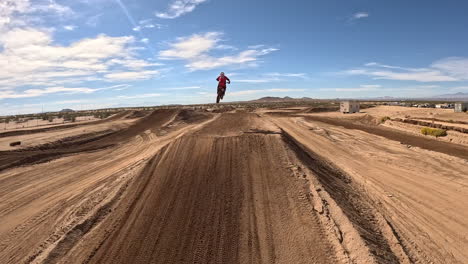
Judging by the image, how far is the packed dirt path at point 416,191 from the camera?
23.7ft

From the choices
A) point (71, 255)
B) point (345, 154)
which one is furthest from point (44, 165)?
point (345, 154)

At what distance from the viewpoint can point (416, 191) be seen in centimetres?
1105

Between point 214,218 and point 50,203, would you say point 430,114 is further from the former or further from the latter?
point 50,203

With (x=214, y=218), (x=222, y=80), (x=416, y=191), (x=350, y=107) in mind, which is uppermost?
(x=222, y=80)

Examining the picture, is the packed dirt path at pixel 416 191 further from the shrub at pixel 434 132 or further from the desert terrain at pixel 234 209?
the shrub at pixel 434 132

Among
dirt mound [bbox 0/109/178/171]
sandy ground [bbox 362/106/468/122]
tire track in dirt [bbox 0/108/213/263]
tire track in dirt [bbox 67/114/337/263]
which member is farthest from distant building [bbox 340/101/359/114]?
tire track in dirt [bbox 0/108/213/263]

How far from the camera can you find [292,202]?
27.1ft

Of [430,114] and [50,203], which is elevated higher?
[430,114]

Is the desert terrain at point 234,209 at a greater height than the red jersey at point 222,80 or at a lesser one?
lesser

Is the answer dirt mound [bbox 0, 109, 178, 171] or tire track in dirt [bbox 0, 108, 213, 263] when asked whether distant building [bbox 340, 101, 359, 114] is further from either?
tire track in dirt [bbox 0, 108, 213, 263]

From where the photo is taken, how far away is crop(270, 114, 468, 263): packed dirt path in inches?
285

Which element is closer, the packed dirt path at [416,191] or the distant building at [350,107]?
the packed dirt path at [416,191]

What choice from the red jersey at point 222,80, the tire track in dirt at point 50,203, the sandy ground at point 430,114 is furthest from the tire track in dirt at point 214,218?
the sandy ground at point 430,114

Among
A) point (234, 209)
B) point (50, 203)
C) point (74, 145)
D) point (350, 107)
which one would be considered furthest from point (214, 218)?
point (350, 107)
